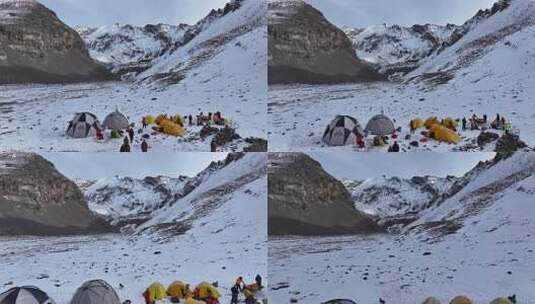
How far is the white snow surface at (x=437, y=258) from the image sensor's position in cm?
945

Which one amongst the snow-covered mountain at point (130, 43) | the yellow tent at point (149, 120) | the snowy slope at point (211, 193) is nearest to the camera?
the yellow tent at point (149, 120)

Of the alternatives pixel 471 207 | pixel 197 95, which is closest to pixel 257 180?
pixel 197 95

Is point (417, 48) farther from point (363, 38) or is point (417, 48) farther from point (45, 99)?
point (45, 99)

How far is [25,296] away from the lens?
8.73 metres

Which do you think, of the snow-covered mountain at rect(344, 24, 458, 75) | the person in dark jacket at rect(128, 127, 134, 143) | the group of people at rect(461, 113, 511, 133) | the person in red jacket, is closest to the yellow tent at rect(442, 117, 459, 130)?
the group of people at rect(461, 113, 511, 133)

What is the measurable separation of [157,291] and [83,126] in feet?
7.70

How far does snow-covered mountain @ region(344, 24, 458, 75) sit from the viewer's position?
10172 millimetres

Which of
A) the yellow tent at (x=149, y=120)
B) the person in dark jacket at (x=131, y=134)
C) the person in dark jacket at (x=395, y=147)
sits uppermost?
the yellow tent at (x=149, y=120)

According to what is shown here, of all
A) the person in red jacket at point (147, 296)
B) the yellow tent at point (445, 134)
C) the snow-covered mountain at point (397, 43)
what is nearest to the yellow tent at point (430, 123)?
the yellow tent at point (445, 134)

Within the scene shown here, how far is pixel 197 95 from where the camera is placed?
10164 mm

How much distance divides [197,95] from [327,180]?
2139mm

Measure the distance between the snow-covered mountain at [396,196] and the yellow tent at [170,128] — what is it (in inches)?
91.3

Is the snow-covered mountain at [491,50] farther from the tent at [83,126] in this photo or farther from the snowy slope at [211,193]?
the tent at [83,126]

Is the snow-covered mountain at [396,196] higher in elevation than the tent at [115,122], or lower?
lower
